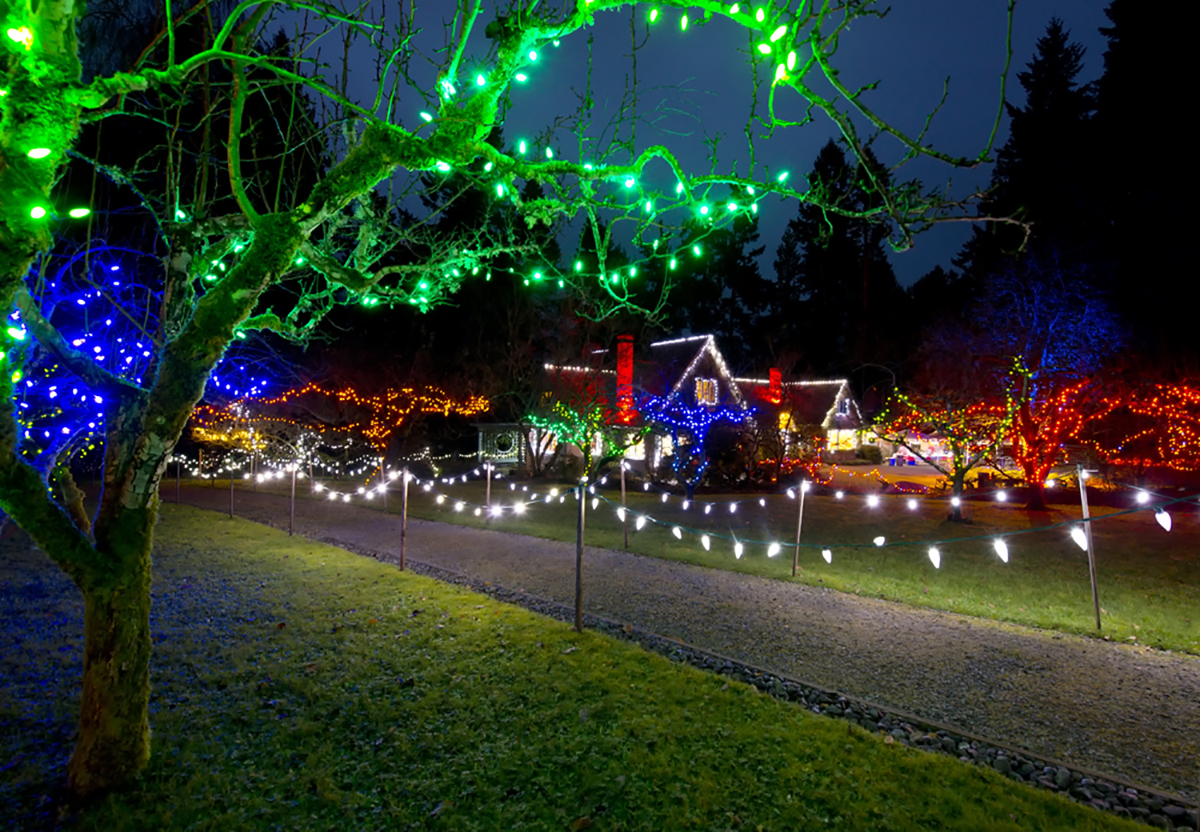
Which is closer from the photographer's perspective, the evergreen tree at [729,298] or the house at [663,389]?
the house at [663,389]

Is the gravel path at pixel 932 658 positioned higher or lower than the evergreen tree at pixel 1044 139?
lower

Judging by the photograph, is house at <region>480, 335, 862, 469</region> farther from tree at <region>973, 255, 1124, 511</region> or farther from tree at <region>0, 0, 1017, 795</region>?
tree at <region>0, 0, 1017, 795</region>

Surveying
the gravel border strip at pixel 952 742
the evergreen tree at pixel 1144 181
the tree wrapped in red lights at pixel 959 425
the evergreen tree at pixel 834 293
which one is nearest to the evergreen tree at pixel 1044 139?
the evergreen tree at pixel 1144 181

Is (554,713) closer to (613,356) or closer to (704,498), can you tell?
(704,498)

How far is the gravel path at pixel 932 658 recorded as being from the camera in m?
4.11

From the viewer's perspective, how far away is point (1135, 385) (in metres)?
18.3

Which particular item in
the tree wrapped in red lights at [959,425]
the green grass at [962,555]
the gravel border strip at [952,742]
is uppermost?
the tree wrapped in red lights at [959,425]

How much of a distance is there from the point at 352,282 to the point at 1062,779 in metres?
5.35

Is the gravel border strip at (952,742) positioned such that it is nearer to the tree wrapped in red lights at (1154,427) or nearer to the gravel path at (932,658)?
the gravel path at (932,658)

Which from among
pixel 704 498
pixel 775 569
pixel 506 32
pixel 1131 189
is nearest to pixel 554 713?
pixel 506 32

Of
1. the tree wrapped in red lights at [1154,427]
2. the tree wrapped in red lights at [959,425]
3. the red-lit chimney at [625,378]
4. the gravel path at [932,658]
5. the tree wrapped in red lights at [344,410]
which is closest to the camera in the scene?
the gravel path at [932,658]

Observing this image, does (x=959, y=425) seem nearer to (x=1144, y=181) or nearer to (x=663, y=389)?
(x=663, y=389)

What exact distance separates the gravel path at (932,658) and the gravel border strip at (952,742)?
0.49 ft

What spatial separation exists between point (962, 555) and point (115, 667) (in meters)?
11.2
